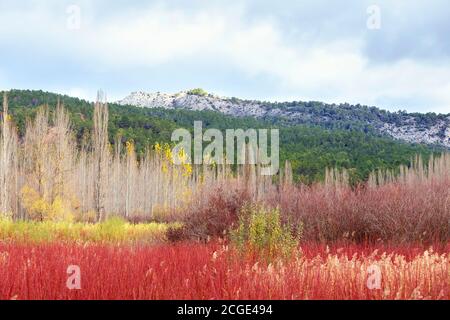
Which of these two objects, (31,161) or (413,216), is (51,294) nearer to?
(413,216)

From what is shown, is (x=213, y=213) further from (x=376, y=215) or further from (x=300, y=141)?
(x=300, y=141)

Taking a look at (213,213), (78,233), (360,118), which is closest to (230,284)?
(213,213)

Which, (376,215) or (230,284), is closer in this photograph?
(230,284)

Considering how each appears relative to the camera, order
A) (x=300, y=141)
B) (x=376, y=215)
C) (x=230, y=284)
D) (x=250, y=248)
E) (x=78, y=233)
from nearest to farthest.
A: (x=230, y=284), (x=250, y=248), (x=376, y=215), (x=78, y=233), (x=300, y=141)


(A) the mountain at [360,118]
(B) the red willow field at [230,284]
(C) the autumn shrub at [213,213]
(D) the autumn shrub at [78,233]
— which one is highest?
(A) the mountain at [360,118]

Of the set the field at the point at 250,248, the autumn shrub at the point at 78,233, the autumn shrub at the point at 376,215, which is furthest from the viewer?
the autumn shrub at the point at 78,233

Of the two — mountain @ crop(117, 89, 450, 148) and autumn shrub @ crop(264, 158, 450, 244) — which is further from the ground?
mountain @ crop(117, 89, 450, 148)

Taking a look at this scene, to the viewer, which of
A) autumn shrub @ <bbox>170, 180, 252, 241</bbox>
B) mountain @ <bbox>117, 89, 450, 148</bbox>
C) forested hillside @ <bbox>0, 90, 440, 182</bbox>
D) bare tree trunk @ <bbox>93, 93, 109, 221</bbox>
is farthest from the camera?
mountain @ <bbox>117, 89, 450, 148</bbox>

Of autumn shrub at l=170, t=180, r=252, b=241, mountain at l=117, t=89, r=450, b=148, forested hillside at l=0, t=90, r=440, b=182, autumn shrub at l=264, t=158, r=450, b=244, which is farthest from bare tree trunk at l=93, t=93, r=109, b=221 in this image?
mountain at l=117, t=89, r=450, b=148

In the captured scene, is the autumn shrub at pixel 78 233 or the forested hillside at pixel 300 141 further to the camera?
the forested hillside at pixel 300 141

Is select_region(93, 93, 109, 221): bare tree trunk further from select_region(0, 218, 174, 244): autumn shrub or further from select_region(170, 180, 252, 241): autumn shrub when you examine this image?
select_region(170, 180, 252, 241): autumn shrub

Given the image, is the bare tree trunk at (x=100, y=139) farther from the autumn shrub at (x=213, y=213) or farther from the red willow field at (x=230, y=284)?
the red willow field at (x=230, y=284)

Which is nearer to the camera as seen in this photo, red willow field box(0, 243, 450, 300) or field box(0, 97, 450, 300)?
red willow field box(0, 243, 450, 300)

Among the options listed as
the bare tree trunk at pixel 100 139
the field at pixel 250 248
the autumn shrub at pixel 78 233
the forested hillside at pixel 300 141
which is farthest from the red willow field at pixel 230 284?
the forested hillside at pixel 300 141
